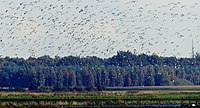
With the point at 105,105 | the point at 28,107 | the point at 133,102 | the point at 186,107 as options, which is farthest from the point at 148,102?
the point at 28,107

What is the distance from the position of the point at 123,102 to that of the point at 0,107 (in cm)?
2437

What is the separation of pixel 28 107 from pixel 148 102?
24455mm

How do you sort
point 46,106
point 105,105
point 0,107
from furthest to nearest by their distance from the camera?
1. point 105,105
2. point 46,106
3. point 0,107

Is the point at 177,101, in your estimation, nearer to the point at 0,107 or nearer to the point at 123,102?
the point at 123,102

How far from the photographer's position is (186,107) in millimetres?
97000

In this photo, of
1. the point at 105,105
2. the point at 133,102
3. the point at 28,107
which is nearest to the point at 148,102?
the point at 133,102

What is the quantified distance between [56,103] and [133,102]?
1234 cm

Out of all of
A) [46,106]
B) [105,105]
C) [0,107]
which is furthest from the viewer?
[105,105]

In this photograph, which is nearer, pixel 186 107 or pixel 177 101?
pixel 186 107

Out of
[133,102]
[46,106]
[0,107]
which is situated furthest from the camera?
[133,102]

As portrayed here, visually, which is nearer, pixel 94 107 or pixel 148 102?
pixel 94 107

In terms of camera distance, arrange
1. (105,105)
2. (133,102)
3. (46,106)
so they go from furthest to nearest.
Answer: (133,102)
(105,105)
(46,106)

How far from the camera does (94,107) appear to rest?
10012 centimetres

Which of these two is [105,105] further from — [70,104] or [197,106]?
[197,106]
